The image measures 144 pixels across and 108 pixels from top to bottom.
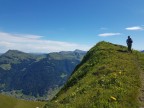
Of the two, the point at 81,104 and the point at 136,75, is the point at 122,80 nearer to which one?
the point at 136,75

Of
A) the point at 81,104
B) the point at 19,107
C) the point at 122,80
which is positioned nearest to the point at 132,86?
the point at 122,80

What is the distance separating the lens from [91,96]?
72.4 ft

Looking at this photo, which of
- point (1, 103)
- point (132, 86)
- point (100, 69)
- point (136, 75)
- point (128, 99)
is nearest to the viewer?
point (128, 99)

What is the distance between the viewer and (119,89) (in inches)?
925

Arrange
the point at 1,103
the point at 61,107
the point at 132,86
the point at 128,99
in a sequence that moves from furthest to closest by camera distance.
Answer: the point at 1,103 < the point at 132,86 < the point at 128,99 < the point at 61,107

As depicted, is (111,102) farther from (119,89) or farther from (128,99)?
(119,89)

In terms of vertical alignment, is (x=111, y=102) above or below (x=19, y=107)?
above

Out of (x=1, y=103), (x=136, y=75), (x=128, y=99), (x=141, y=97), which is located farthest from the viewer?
(x=1, y=103)

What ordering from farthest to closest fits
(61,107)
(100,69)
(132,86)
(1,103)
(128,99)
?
(1,103) → (100,69) → (132,86) → (128,99) → (61,107)

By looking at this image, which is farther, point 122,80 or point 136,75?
point 136,75

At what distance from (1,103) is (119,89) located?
36.1 m

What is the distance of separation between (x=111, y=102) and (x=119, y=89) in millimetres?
3849

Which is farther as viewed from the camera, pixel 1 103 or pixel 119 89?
pixel 1 103

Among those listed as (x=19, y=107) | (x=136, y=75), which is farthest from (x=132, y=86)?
(x=19, y=107)
